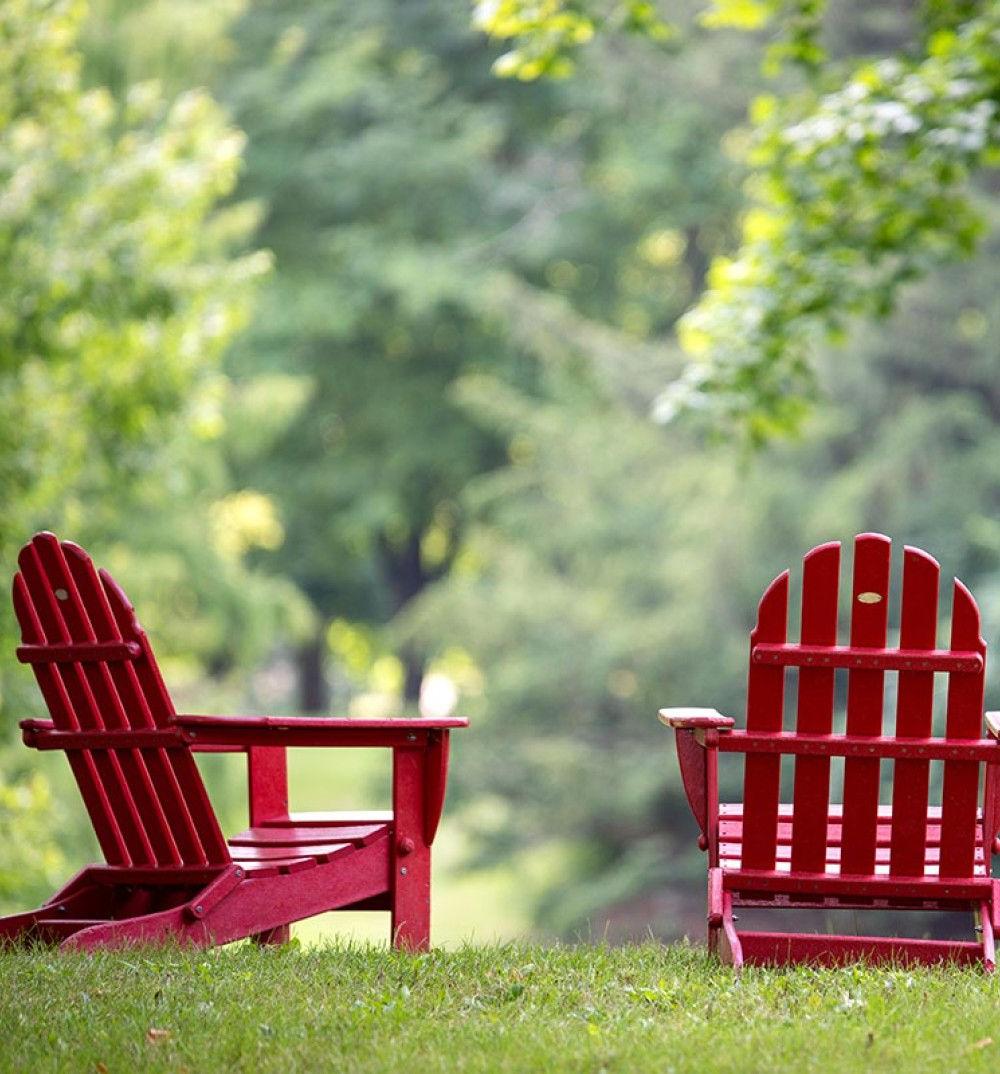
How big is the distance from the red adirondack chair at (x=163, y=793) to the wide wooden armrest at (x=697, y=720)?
67 centimetres

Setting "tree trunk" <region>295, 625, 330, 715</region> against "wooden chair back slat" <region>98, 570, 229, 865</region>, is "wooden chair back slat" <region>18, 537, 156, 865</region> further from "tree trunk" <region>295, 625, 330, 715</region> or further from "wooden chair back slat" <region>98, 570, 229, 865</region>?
"tree trunk" <region>295, 625, 330, 715</region>

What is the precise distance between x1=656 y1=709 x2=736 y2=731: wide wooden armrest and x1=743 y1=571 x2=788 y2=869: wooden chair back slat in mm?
79

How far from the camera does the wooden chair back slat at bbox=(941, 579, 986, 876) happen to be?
4762 mm

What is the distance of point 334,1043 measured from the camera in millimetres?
3764

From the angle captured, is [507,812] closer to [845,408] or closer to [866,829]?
[845,408]

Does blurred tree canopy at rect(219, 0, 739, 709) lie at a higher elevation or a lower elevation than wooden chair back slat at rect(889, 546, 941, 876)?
higher

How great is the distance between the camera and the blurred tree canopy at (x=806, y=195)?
8797 millimetres

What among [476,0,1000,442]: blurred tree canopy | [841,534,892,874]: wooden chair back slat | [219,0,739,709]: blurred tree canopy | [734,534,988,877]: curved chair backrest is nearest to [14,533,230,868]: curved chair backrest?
[734,534,988,877]: curved chair backrest

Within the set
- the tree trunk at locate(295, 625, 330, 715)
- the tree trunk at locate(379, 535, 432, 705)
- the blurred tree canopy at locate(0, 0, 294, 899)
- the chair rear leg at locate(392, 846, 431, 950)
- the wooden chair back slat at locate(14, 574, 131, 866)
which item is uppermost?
the blurred tree canopy at locate(0, 0, 294, 899)

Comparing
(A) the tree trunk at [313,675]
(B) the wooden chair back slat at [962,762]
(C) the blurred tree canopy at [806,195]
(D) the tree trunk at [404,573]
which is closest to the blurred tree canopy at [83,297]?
(C) the blurred tree canopy at [806,195]

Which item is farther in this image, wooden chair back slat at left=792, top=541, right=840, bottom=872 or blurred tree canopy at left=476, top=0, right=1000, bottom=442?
blurred tree canopy at left=476, top=0, right=1000, bottom=442

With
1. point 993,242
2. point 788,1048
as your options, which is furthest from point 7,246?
point 993,242

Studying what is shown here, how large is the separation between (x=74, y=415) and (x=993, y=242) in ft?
28.2

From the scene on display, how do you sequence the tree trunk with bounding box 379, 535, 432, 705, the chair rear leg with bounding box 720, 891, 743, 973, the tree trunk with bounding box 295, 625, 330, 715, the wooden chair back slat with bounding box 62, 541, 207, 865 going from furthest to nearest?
the tree trunk with bounding box 295, 625, 330, 715 → the tree trunk with bounding box 379, 535, 432, 705 → the wooden chair back slat with bounding box 62, 541, 207, 865 → the chair rear leg with bounding box 720, 891, 743, 973
